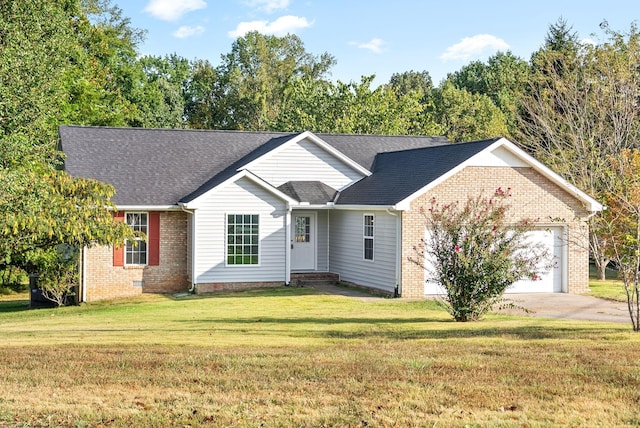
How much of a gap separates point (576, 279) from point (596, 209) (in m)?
2.32

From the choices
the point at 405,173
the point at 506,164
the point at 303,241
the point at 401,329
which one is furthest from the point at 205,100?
the point at 401,329

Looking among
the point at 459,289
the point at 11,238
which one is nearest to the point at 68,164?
the point at 11,238

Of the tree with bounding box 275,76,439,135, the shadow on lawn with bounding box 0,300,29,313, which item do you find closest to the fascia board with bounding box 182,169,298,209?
the shadow on lawn with bounding box 0,300,29,313

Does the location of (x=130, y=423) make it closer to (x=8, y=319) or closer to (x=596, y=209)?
(x=8, y=319)

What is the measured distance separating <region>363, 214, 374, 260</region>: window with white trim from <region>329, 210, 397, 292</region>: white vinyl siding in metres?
0.19

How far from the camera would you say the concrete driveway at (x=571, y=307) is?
794 inches

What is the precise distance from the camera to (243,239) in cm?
2669

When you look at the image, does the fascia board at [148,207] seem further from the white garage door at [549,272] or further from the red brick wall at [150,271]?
the white garage door at [549,272]

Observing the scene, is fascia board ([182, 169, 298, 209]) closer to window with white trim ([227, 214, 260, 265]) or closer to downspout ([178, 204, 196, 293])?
downspout ([178, 204, 196, 293])

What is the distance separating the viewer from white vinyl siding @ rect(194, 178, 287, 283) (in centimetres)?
2614

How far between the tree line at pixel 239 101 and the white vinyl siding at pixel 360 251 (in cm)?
625

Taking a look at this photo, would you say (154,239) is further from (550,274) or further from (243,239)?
(550,274)

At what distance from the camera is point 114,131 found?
3020 centimetres

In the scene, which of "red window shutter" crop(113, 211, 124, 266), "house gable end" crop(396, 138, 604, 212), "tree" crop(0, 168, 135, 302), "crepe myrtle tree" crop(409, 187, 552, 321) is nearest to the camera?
"tree" crop(0, 168, 135, 302)
